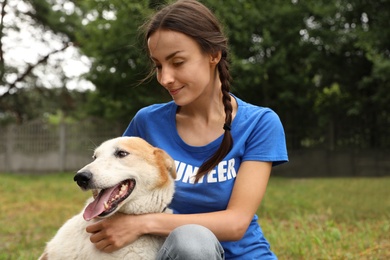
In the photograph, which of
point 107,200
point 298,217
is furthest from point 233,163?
point 298,217

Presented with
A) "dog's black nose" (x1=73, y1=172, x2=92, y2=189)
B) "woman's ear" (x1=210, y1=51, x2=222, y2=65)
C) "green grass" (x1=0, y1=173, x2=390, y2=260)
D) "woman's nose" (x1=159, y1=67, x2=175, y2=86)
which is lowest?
"green grass" (x1=0, y1=173, x2=390, y2=260)

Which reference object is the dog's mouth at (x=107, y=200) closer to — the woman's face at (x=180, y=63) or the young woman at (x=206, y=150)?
the young woman at (x=206, y=150)

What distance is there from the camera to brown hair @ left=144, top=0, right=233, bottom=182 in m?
2.40

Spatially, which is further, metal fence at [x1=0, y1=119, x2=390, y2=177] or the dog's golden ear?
metal fence at [x1=0, y1=119, x2=390, y2=177]

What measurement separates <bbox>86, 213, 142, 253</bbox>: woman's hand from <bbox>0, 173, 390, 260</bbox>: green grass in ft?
7.74

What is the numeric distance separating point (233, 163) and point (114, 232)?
0.62 m

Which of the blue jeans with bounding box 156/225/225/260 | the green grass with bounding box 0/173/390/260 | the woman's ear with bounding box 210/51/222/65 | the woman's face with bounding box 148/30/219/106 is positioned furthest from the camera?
the green grass with bounding box 0/173/390/260

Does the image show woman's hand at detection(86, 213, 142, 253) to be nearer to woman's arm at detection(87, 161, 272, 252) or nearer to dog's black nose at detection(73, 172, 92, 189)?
woman's arm at detection(87, 161, 272, 252)

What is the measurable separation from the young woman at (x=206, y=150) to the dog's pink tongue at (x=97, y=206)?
3.1 inches

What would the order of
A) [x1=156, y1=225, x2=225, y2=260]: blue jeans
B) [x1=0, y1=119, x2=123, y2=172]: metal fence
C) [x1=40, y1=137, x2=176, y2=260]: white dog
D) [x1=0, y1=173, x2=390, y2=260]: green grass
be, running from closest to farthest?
[x1=156, y1=225, x2=225, y2=260]: blue jeans
[x1=40, y1=137, x2=176, y2=260]: white dog
[x1=0, y1=173, x2=390, y2=260]: green grass
[x1=0, y1=119, x2=123, y2=172]: metal fence

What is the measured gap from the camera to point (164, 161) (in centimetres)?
245

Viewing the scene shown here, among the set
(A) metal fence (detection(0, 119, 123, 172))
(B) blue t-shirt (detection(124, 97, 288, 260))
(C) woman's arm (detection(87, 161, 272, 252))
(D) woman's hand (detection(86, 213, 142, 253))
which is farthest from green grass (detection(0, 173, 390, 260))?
(A) metal fence (detection(0, 119, 123, 172))

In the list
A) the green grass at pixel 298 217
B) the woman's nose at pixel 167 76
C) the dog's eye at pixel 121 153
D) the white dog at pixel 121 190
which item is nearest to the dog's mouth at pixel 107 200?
the white dog at pixel 121 190

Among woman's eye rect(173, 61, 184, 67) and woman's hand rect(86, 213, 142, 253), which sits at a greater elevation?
woman's eye rect(173, 61, 184, 67)
